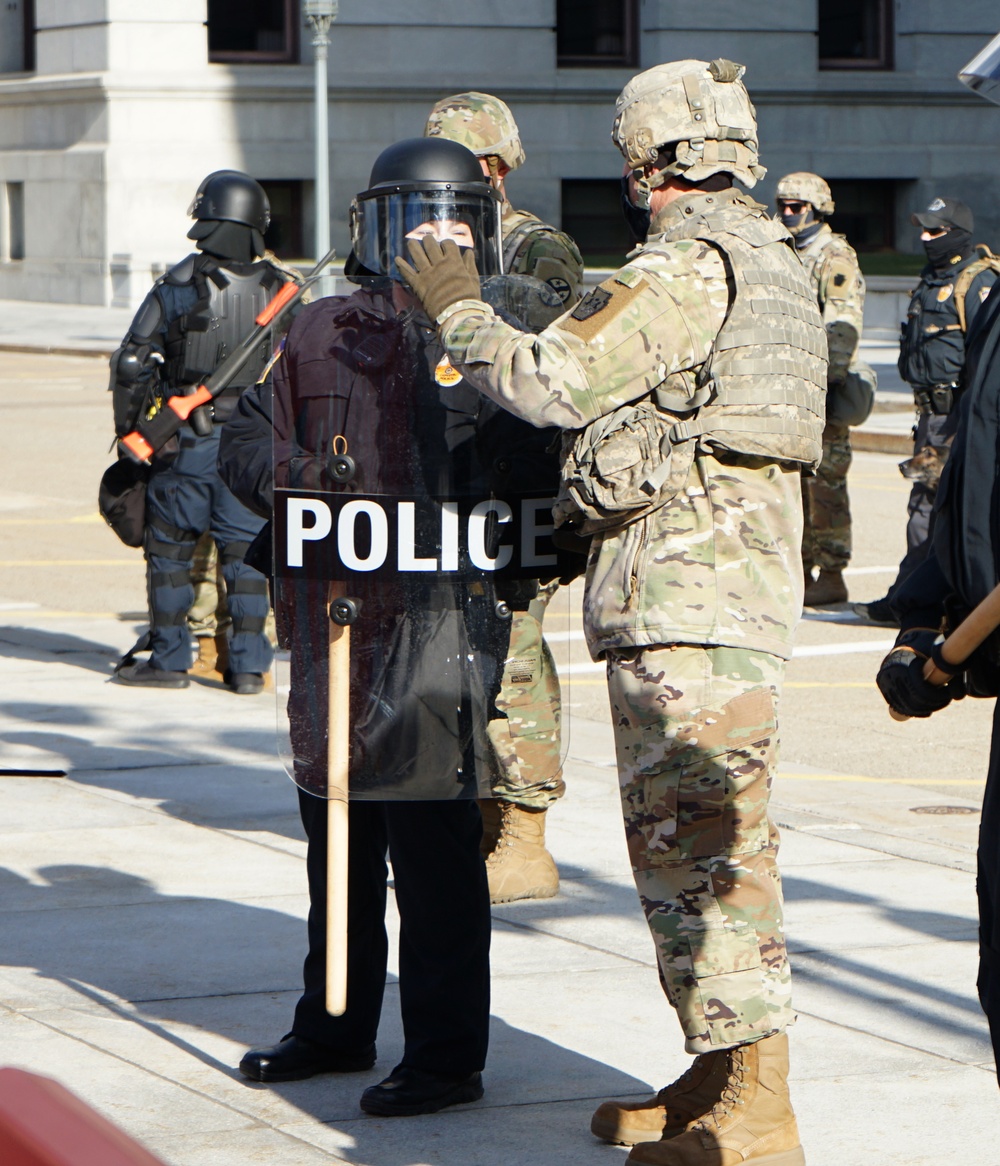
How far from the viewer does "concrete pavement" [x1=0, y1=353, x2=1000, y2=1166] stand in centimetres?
414

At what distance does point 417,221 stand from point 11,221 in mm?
32914

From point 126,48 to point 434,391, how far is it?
3002 cm

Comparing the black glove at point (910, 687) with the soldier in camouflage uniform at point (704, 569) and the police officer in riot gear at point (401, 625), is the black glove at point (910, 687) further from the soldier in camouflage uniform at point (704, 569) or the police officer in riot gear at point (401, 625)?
the police officer in riot gear at point (401, 625)

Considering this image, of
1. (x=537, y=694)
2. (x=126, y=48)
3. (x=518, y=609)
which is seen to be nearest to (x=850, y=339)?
(x=537, y=694)

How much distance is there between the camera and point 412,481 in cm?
409

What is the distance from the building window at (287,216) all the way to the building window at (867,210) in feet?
32.2

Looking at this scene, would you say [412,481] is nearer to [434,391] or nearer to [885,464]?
[434,391]

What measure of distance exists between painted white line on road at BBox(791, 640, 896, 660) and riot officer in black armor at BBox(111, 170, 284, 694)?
277 cm

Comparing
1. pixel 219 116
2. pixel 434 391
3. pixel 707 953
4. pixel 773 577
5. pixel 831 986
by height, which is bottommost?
pixel 831 986

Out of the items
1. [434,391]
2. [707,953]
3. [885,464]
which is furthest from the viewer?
[885,464]

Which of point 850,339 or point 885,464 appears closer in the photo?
point 850,339

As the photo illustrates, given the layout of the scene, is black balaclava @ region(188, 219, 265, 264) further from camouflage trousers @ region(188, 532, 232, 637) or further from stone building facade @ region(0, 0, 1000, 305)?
stone building facade @ region(0, 0, 1000, 305)

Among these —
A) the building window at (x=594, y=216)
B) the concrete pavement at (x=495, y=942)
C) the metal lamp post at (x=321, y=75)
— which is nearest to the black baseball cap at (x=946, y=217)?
the concrete pavement at (x=495, y=942)

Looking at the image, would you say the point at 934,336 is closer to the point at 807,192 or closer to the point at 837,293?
the point at 837,293
